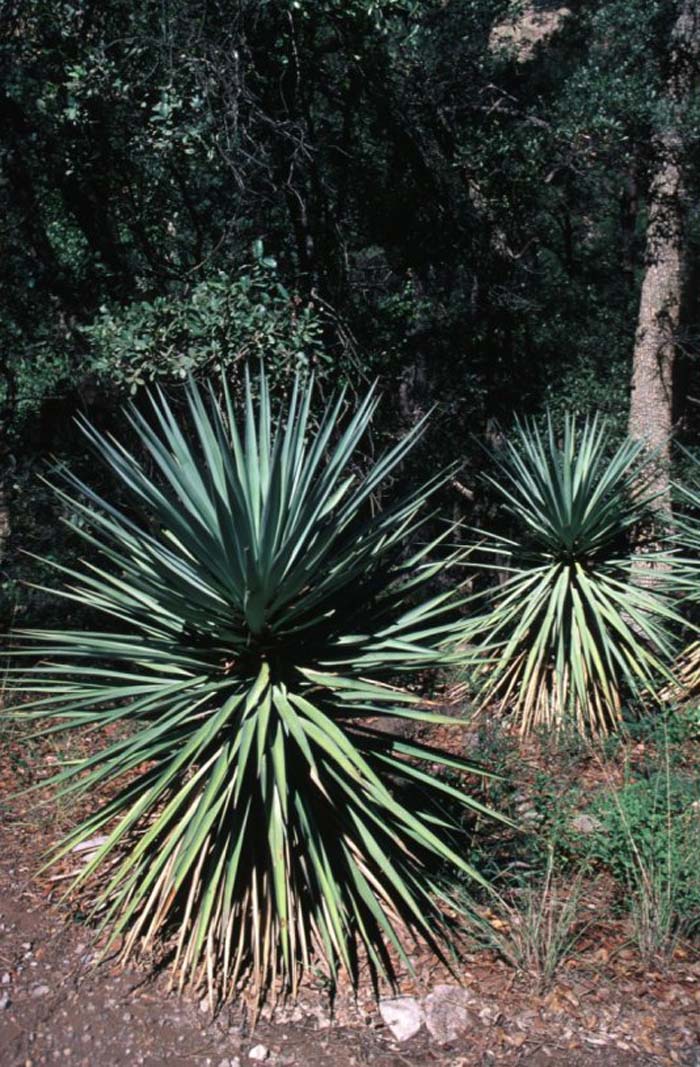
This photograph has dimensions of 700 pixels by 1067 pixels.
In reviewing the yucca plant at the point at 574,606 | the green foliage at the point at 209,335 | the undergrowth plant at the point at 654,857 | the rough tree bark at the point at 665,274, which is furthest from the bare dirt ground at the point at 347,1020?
the rough tree bark at the point at 665,274

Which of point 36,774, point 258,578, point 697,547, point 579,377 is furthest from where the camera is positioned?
point 579,377

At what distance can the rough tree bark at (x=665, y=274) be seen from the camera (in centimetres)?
1055

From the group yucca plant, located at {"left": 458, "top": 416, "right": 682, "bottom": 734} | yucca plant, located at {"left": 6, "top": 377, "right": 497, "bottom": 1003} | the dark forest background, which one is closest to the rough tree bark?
the dark forest background

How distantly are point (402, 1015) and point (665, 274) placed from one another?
8.40 metres

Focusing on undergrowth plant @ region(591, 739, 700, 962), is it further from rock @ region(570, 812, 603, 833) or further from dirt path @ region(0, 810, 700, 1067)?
dirt path @ region(0, 810, 700, 1067)

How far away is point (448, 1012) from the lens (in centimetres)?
442

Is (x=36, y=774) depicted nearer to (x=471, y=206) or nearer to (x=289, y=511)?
(x=289, y=511)

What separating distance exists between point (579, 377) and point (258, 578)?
27.7 ft

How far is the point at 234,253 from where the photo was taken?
892 centimetres

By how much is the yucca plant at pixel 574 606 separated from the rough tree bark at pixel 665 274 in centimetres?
227

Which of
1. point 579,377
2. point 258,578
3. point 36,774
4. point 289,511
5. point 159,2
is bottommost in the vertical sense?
point 36,774

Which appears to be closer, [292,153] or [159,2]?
[159,2]

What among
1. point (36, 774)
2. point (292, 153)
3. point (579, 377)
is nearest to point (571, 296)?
point (579, 377)

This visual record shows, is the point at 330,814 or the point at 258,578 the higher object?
the point at 258,578
